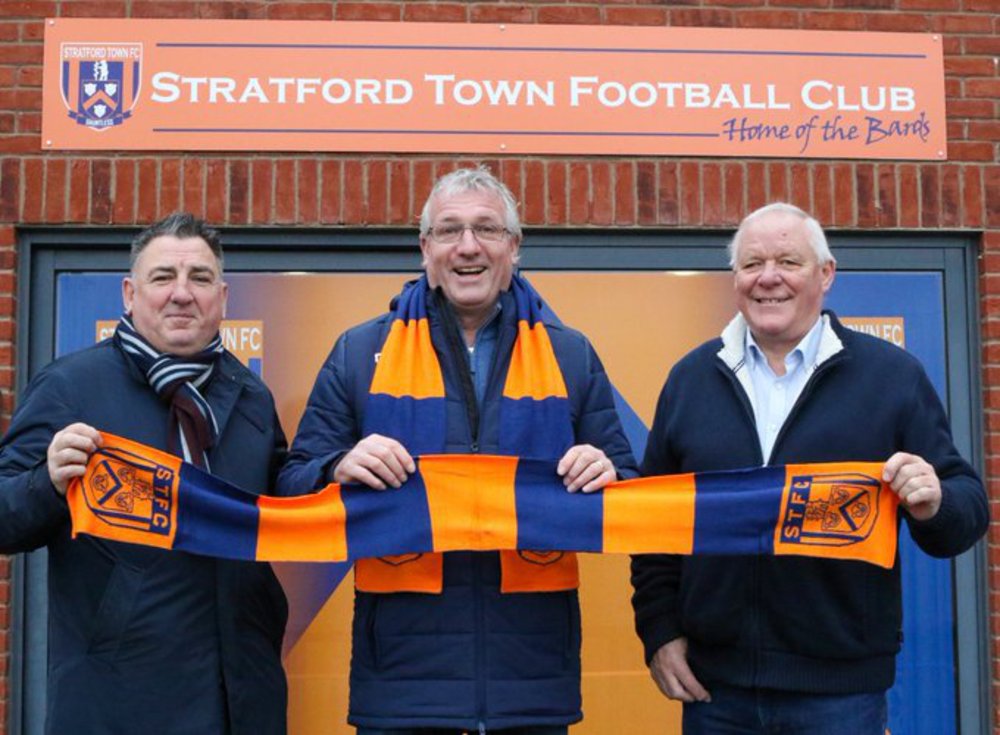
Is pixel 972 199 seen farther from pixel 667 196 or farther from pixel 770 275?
pixel 770 275

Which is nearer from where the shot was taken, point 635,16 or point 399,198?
point 399,198

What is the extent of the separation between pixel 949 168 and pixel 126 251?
347 centimetres

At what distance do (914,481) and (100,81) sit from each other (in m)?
3.52

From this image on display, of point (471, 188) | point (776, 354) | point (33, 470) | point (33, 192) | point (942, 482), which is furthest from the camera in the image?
point (33, 192)

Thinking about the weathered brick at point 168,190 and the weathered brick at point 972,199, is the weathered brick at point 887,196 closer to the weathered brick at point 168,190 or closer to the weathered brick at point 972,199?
the weathered brick at point 972,199

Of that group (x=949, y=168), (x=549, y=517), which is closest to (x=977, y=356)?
(x=949, y=168)

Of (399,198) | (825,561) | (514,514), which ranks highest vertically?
(399,198)

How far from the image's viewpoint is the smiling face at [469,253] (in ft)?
10.6

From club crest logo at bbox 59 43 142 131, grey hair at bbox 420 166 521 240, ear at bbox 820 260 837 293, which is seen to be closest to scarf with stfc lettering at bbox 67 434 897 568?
ear at bbox 820 260 837 293

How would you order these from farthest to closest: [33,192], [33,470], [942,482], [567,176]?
1. [567,176]
2. [33,192]
3. [942,482]
4. [33,470]

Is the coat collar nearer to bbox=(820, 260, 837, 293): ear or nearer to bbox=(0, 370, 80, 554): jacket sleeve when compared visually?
bbox=(820, 260, 837, 293): ear

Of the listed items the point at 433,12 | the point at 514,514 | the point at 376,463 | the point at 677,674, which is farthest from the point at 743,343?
the point at 433,12

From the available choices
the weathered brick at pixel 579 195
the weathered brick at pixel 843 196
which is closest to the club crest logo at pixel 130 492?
the weathered brick at pixel 579 195

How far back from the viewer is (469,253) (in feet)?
10.5
